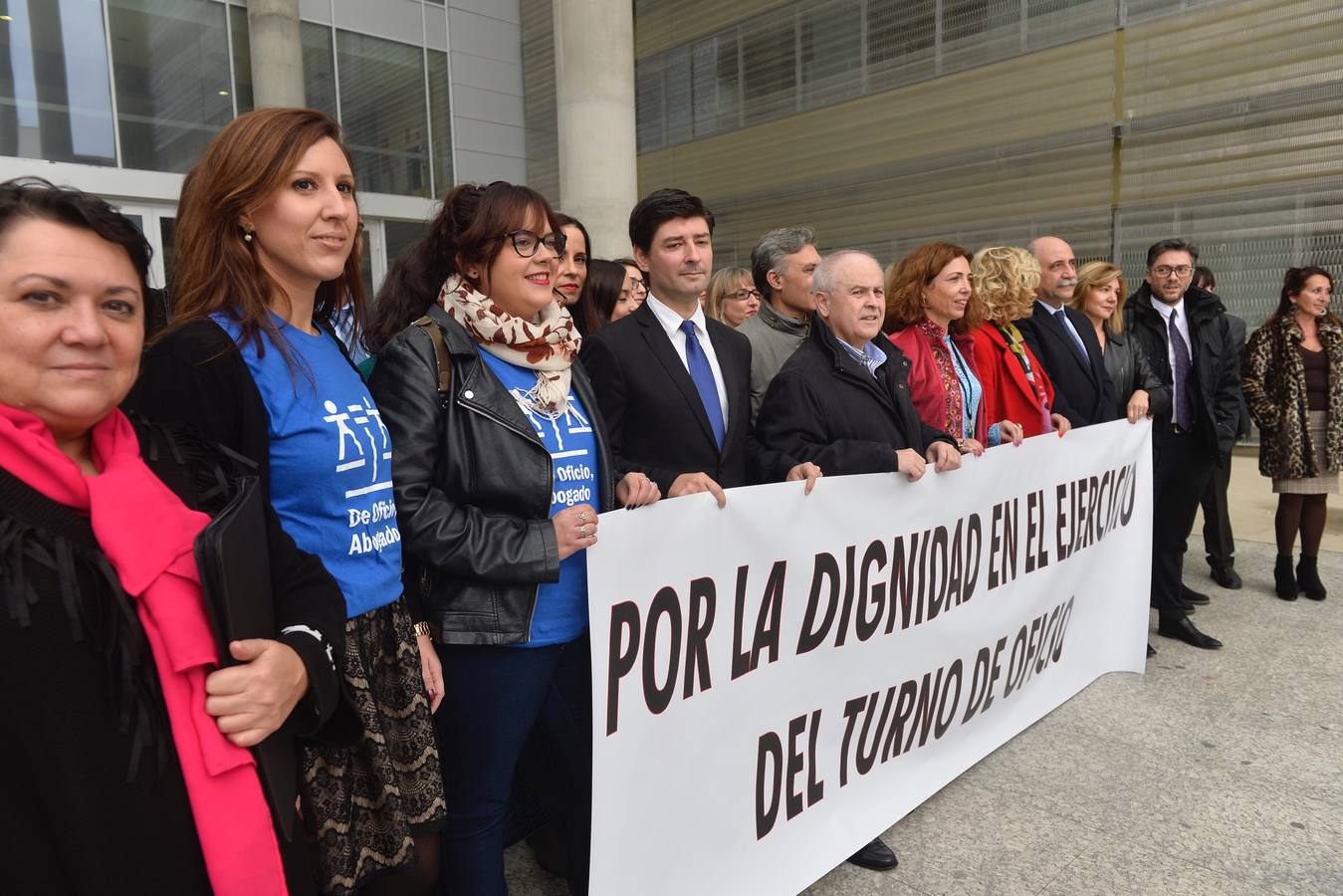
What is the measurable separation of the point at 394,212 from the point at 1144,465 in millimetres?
10912

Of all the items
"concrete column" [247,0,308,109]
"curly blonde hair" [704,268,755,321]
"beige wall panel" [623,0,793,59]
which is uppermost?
"beige wall panel" [623,0,793,59]

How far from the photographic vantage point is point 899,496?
2.70 meters

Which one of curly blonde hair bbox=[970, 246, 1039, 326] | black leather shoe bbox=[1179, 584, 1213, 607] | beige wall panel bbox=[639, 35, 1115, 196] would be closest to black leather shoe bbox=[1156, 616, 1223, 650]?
black leather shoe bbox=[1179, 584, 1213, 607]

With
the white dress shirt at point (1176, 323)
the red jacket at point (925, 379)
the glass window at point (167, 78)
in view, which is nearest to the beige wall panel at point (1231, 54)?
the white dress shirt at point (1176, 323)

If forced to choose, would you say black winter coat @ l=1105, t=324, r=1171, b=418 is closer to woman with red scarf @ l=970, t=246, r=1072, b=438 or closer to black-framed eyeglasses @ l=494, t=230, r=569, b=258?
woman with red scarf @ l=970, t=246, r=1072, b=438

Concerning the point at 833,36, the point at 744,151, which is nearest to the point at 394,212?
the point at 744,151

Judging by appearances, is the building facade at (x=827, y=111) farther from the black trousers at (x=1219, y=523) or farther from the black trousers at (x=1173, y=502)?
the black trousers at (x=1173, y=502)

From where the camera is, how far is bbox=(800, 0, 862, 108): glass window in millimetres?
12367

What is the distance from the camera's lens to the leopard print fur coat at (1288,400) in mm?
5258

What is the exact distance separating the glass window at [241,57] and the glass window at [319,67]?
2.32 ft

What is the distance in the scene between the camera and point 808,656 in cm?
241

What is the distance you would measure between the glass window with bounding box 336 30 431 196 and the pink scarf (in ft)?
40.2

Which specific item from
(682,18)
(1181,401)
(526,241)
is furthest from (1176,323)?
(682,18)

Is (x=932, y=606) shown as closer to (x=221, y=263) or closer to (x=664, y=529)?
(x=664, y=529)
